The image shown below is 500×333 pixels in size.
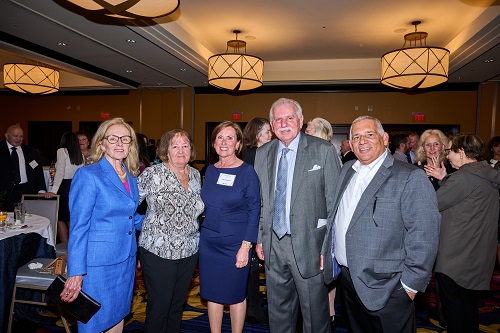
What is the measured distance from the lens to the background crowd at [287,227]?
6.05 feet

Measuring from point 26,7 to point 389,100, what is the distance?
8.49 m

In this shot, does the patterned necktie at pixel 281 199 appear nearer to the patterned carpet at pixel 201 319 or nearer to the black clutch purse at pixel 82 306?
the black clutch purse at pixel 82 306

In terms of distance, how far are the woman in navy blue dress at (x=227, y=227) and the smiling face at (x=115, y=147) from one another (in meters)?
0.65

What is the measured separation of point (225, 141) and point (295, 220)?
78 centimetres

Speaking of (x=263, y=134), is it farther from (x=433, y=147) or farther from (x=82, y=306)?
(x=82, y=306)

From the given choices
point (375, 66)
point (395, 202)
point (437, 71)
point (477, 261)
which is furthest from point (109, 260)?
point (375, 66)

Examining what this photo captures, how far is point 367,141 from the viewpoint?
1.94 metres

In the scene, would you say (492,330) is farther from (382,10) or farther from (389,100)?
(389,100)

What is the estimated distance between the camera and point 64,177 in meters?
5.25

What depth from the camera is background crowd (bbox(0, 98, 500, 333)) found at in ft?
6.05

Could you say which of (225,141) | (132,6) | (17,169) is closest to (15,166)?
(17,169)

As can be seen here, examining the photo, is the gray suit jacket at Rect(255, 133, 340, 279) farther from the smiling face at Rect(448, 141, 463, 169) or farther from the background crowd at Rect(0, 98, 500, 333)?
the smiling face at Rect(448, 141, 463, 169)

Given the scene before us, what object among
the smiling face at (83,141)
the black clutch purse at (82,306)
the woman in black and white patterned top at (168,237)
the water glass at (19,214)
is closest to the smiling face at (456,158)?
the woman in black and white patterned top at (168,237)

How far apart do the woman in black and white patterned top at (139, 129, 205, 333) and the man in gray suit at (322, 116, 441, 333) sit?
1.09m
